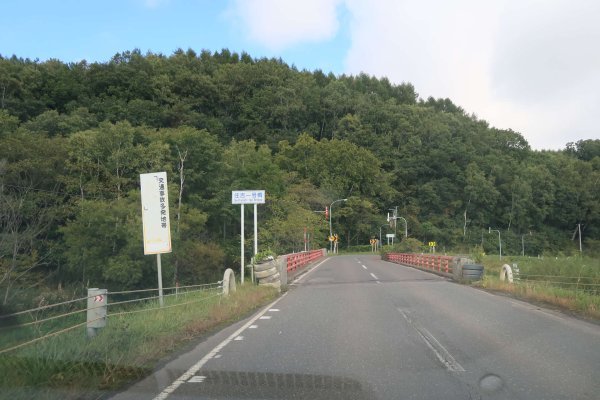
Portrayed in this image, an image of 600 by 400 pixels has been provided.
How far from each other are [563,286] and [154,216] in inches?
571

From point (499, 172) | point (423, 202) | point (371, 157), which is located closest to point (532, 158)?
point (499, 172)

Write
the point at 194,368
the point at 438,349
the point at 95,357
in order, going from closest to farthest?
1. the point at 95,357
2. the point at 194,368
3. the point at 438,349

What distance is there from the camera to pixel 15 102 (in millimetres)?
78312

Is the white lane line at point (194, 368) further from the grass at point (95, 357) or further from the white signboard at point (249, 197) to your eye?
the white signboard at point (249, 197)

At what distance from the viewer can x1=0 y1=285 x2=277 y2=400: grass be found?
5715mm

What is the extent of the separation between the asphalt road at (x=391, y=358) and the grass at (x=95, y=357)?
16.5 inches

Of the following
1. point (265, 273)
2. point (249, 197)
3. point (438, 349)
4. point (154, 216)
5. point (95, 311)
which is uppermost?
point (249, 197)

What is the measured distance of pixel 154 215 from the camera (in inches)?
537

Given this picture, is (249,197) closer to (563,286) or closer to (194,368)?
(563,286)

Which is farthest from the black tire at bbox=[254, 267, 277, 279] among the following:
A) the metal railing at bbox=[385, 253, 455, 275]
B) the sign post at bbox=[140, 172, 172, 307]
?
the metal railing at bbox=[385, 253, 455, 275]

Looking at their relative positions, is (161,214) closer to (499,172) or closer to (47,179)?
(47,179)

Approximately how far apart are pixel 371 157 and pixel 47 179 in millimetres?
74034

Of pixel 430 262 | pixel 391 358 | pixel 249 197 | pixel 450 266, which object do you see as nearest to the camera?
pixel 391 358

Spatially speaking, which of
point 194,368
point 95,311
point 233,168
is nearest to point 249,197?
point 95,311
